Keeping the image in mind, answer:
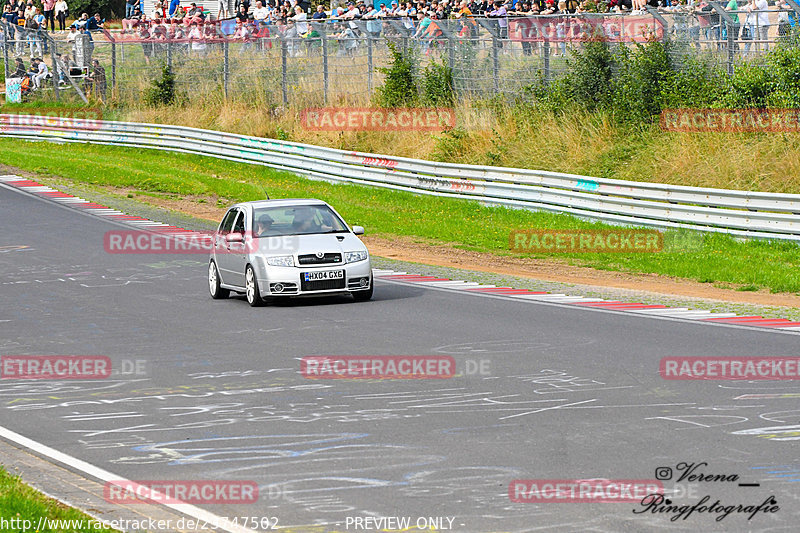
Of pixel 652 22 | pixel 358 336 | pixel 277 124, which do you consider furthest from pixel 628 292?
pixel 277 124

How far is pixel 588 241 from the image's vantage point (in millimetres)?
22469

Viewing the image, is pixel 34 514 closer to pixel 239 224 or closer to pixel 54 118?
pixel 239 224

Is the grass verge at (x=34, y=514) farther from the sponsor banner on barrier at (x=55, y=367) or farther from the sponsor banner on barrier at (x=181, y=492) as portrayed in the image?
the sponsor banner on barrier at (x=55, y=367)

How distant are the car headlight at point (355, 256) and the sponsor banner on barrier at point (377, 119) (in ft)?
50.6

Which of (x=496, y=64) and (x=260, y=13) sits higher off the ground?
(x=260, y=13)

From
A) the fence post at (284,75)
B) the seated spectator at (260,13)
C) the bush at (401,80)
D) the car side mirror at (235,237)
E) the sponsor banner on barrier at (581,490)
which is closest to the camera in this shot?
the sponsor banner on barrier at (581,490)

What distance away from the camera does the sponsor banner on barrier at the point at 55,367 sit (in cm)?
1180

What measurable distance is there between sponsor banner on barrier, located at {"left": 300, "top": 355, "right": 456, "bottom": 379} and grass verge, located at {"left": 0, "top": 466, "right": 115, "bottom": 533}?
14.5ft

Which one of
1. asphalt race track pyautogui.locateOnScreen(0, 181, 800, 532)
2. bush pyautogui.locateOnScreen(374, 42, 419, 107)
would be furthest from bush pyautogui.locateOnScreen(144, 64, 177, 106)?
asphalt race track pyautogui.locateOnScreen(0, 181, 800, 532)

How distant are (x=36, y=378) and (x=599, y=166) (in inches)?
681

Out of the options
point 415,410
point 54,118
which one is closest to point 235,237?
point 415,410

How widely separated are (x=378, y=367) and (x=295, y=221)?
5778 millimetres

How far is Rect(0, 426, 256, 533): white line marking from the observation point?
6637mm

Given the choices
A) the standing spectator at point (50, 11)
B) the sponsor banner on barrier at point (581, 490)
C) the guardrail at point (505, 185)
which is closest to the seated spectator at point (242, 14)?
the guardrail at point (505, 185)
